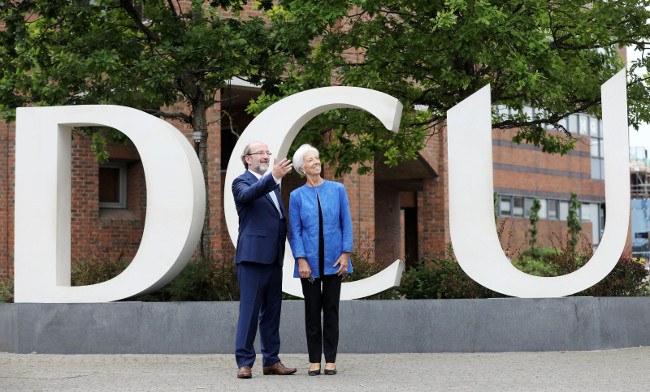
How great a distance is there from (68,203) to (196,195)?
4.72 feet

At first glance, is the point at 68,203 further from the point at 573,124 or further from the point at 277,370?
the point at 573,124

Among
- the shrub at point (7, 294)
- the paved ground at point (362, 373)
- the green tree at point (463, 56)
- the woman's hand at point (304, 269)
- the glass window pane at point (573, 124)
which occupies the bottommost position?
the paved ground at point (362, 373)

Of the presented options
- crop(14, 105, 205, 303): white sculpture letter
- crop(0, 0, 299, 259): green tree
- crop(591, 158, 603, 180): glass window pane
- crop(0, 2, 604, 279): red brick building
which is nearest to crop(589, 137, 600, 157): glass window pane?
crop(591, 158, 603, 180): glass window pane

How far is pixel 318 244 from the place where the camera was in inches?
314

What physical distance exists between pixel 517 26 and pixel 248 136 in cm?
357

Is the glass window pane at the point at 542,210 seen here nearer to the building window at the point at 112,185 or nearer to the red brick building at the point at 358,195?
the red brick building at the point at 358,195

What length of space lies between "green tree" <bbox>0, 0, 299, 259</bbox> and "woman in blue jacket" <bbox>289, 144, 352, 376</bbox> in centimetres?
474

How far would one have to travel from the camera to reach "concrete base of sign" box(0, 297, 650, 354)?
9.88 meters

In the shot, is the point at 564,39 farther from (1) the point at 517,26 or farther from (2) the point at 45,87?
(2) the point at 45,87

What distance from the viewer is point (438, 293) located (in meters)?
10.8

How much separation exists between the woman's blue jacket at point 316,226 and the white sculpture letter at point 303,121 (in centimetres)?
203

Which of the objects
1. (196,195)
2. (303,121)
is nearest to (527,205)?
(303,121)

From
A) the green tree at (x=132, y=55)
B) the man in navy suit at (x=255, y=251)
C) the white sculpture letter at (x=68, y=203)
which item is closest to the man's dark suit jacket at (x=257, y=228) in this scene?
the man in navy suit at (x=255, y=251)

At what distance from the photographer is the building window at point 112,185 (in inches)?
795
